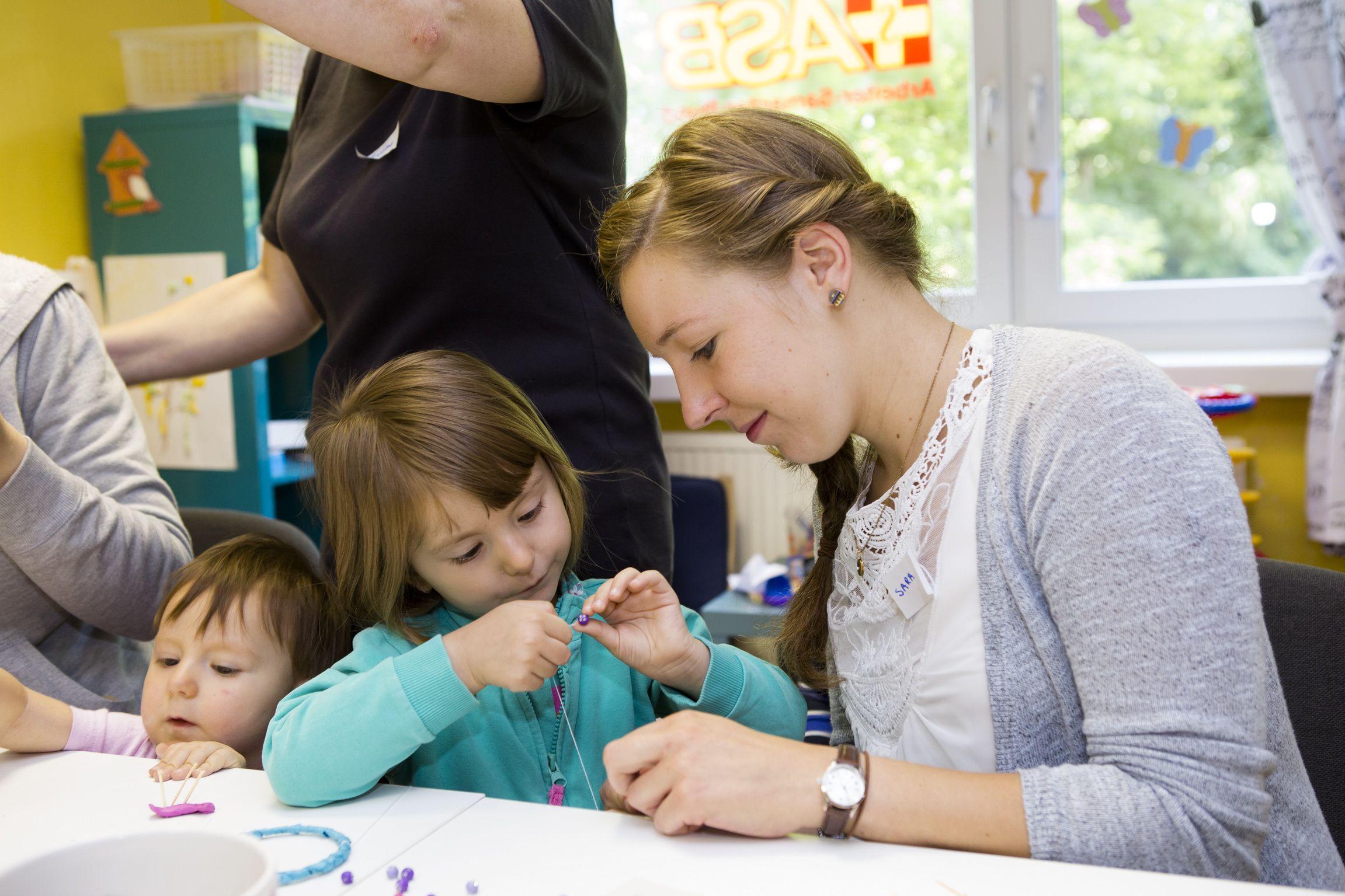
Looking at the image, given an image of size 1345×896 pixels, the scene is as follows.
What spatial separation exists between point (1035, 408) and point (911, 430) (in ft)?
0.53

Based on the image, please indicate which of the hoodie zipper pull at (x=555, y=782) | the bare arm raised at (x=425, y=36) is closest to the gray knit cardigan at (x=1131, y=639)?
the hoodie zipper pull at (x=555, y=782)

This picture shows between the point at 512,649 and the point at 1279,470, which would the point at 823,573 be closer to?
the point at 512,649

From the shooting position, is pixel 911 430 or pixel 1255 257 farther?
pixel 1255 257

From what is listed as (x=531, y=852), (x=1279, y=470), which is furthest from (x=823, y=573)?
(x=1279, y=470)

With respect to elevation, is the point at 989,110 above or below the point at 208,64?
below

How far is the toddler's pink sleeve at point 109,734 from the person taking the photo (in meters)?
1.12

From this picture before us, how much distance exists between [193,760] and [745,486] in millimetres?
2162

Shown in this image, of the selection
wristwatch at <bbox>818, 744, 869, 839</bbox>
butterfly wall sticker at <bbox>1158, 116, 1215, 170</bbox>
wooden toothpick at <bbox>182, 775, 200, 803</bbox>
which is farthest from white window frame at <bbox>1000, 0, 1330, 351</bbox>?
wooden toothpick at <bbox>182, 775, 200, 803</bbox>

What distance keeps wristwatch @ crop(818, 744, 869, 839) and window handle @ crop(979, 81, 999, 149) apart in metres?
2.42

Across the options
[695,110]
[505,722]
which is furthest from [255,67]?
[505,722]

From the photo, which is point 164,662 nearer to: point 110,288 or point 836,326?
point 836,326

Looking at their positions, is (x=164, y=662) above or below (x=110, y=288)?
below

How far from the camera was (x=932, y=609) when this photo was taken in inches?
38.8

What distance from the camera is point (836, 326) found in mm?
1016
